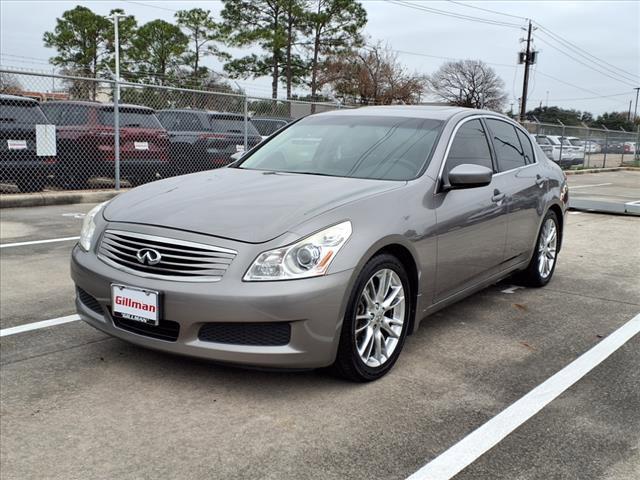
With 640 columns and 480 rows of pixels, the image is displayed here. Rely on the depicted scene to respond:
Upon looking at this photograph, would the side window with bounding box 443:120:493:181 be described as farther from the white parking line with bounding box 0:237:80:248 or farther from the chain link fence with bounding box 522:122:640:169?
the chain link fence with bounding box 522:122:640:169

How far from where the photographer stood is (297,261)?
3.06 m

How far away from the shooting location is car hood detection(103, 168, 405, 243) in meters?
3.20

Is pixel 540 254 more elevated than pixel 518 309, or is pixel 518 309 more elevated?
pixel 540 254

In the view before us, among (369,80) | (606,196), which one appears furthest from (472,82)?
(606,196)

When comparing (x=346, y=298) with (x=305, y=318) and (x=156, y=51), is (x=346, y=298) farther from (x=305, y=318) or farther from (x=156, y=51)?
(x=156, y=51)

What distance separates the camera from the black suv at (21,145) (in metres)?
9.97

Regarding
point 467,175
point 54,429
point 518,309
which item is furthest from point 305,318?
point 518,309

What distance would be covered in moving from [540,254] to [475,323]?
131 cm

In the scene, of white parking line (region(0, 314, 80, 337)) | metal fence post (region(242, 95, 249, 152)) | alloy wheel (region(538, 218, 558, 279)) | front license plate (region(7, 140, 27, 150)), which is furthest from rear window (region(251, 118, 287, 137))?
white parking line (region(0, 314, 80, 337))

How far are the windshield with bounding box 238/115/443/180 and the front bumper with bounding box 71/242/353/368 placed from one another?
1.16m

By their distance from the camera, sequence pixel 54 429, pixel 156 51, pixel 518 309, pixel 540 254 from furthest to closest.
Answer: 1. pixel 156 51
2. pixel 540 254
3. pixel 518 309
4. pixel 54 429

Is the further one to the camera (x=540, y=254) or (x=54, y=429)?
(x=540, y=254)

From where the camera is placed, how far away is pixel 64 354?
378 cm

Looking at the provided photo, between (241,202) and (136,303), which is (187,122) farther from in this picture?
(136,303)
